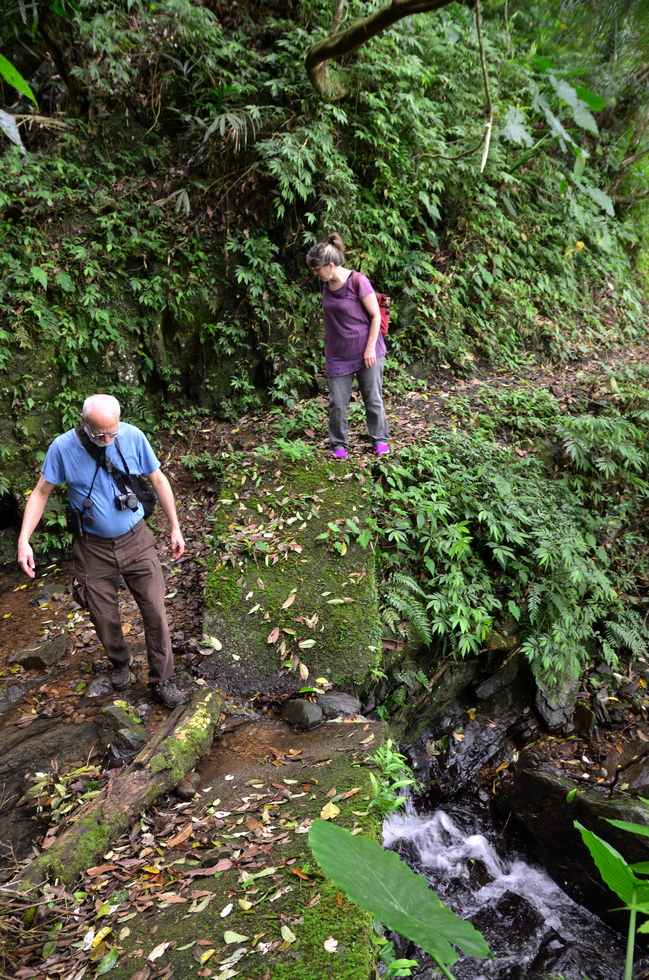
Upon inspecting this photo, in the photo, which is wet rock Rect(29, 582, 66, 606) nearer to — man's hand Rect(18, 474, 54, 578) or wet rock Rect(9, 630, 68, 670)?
wet rock Rect(9, 630, 68, 670)

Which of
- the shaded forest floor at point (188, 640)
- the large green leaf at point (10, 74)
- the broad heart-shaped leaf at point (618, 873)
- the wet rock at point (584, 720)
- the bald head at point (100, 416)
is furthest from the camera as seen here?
the wet rock at point (584, 720)

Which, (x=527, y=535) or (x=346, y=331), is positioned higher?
(x=346, y=331)

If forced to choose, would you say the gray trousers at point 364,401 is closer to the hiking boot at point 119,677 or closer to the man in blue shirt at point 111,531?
the man in blue shirt at point 111,531

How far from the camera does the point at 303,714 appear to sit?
432 cm

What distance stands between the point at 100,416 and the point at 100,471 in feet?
1.50

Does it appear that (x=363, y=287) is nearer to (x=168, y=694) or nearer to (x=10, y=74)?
(x=168, y=694)

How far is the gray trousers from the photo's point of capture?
585 centimetres

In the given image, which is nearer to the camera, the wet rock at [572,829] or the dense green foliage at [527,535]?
the wet rock at [572,829]

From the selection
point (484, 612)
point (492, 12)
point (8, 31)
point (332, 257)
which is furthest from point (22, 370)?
point (492, 12)

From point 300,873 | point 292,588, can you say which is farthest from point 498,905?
point 292,588

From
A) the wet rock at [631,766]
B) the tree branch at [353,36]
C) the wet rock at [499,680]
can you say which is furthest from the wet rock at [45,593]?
the tree branch at [353,36]

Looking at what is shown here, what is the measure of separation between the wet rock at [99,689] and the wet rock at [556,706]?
429 cm

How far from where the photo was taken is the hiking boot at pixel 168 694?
4414mm

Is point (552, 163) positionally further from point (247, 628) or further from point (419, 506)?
point (247, 628)
